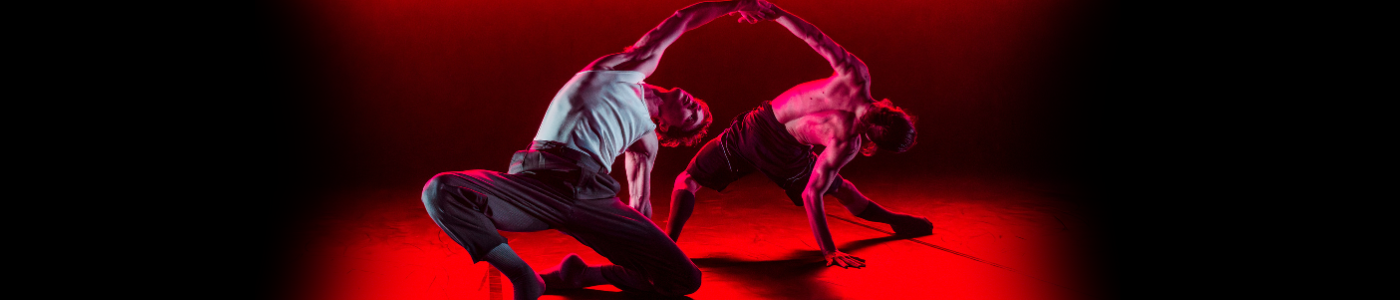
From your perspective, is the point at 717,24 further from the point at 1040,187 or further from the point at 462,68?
the point at 1040,187

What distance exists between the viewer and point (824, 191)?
3168 mm

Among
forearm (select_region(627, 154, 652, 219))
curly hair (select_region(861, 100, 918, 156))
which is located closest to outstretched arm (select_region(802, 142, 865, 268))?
curly hair (select_region(861, 100, 918, 156))

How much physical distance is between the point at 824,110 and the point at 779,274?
2.45 feet

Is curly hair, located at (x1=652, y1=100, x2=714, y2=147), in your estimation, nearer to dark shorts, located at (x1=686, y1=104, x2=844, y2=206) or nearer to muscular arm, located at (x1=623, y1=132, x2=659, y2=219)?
muscular arm, located at (x1=623, y1=132, x2=659, y2=219)

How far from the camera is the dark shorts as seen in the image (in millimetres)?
3498

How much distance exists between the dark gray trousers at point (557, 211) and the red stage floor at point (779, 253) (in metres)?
0.22

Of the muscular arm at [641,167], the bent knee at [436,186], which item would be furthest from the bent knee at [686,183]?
the bent knee at [436,186]

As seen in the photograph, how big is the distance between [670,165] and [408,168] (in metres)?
2.01

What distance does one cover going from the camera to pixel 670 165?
239 inches

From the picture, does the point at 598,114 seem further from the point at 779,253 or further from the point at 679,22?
the point at 779,253

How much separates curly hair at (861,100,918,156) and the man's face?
2.35 feet

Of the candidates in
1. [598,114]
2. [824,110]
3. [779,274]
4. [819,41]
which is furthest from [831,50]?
[598,114]

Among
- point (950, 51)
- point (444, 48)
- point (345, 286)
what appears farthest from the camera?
point (950, 51)

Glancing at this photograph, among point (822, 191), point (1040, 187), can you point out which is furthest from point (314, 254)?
point (1040, 187)
